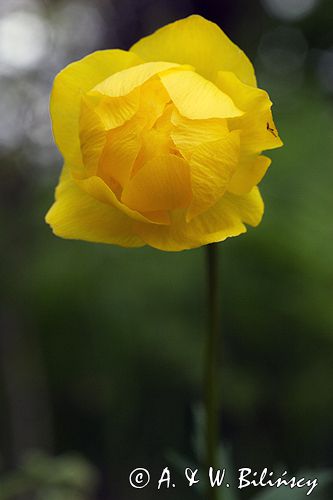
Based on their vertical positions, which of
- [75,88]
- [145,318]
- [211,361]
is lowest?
[211,361]

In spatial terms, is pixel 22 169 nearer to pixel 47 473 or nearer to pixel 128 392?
pixel 128 392

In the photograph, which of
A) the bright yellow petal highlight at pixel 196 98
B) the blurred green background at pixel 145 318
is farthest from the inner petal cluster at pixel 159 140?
the blurred green background at pixel 145 318

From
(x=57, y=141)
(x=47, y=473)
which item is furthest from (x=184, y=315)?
(x=57, y=141)
